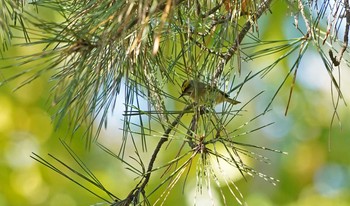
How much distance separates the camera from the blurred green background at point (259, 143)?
10.8 ft

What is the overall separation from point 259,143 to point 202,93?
279cm

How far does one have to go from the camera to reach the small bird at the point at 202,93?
876 millimetres

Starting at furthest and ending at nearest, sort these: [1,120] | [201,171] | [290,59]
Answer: [290,59], [1,120], [201,171]

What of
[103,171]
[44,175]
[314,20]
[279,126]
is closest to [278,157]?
[279,126]

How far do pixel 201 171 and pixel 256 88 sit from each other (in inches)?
111

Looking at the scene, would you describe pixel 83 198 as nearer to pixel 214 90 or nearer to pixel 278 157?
pixel 278 157

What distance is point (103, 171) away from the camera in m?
3.42

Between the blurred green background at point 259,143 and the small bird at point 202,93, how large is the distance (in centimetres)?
213

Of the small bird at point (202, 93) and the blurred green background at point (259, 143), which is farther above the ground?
the small bird at point (202, 93)

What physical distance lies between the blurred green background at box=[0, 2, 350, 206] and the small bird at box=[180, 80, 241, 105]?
6.98 feet

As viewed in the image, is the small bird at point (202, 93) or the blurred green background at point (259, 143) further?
the blurred green background at point (259, 143)

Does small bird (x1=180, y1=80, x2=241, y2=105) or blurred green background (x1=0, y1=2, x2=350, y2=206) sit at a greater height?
small bird (x1=180, y1=80, x2=241, y2=105)

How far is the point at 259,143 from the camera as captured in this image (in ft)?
12.0

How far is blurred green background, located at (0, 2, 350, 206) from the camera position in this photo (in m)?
3.28
